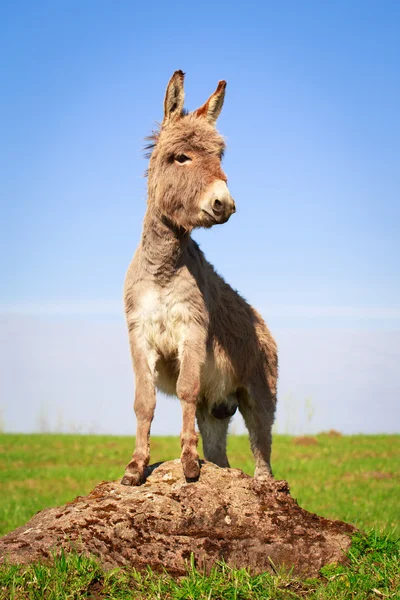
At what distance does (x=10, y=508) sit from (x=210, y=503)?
7.92 m

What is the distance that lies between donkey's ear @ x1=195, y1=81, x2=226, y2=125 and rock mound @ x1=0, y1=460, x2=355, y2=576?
355 cm

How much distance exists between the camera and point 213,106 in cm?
630

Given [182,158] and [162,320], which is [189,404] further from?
[182,158]

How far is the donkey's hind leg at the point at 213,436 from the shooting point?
7730 mm

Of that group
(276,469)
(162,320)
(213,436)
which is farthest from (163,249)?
(276,469)

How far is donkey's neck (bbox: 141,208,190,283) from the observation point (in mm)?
6184

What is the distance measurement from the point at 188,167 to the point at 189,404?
225 centimetres

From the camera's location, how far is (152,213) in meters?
6.28

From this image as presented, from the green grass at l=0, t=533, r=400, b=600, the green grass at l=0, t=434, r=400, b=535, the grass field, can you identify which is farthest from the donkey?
the green grass at l=0, t=434, r=400, b=535

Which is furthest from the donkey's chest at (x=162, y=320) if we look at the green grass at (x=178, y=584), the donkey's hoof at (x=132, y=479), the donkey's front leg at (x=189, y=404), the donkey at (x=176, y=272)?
the green grass at (x=178, y=584)

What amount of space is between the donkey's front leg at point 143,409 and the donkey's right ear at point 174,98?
2.43 meters

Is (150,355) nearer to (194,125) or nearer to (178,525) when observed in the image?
(178,525)

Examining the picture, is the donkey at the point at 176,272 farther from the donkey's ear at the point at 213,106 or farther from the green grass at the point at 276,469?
the green grass at the point at 276,469

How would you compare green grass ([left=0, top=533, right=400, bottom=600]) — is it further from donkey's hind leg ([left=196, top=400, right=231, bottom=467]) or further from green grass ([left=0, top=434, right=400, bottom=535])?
green grass ([left=0, top=434, right=400, bottom=535])
